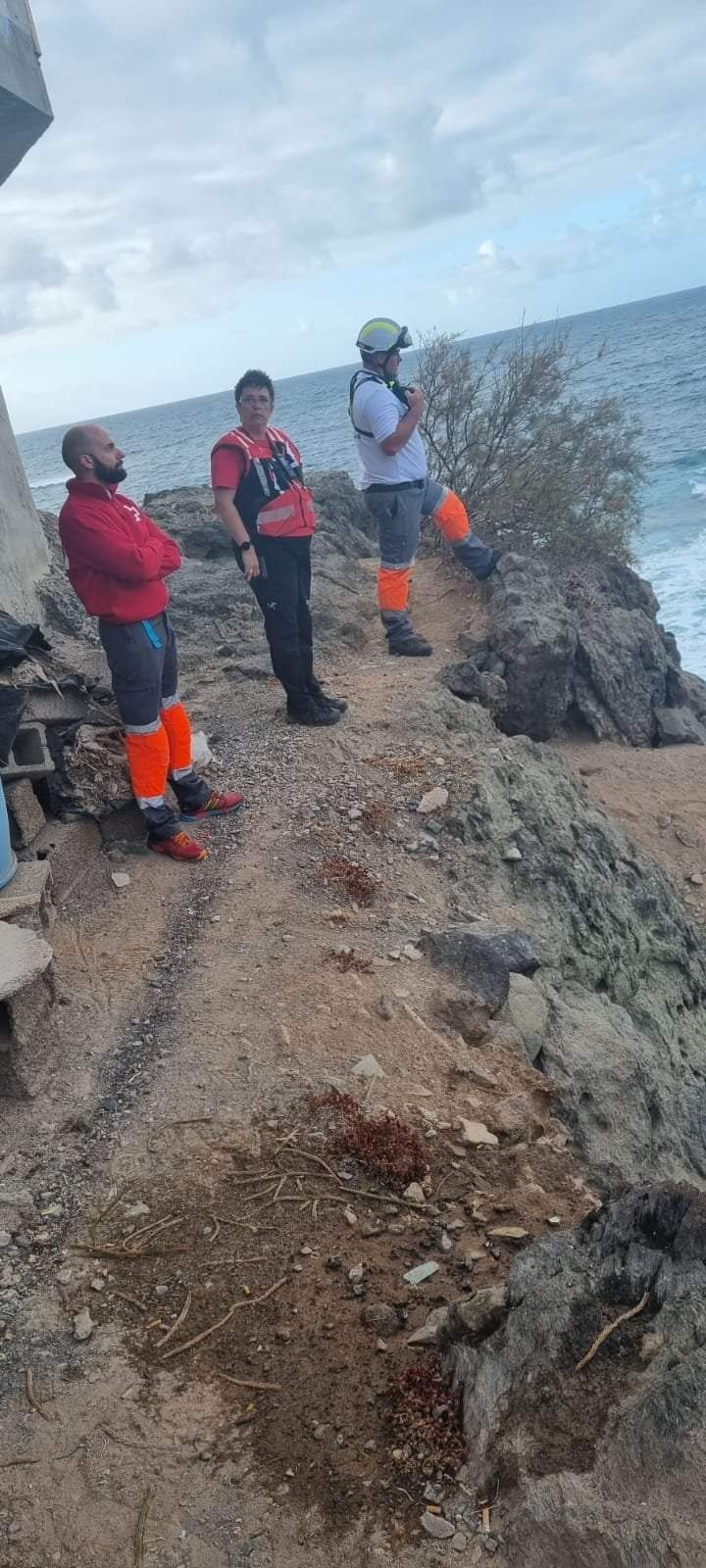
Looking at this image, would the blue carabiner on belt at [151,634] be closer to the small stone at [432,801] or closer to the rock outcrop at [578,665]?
the small stone at [432,801]

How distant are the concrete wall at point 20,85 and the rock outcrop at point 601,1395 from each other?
723 centimetres

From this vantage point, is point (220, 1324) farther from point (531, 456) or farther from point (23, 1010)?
point (531, 456)

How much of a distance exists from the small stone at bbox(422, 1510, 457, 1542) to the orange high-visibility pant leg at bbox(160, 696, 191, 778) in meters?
4.08

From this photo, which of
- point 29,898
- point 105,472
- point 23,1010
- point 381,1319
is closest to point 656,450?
point 105,472

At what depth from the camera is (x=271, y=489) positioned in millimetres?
6242

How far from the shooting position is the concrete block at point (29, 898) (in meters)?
4.18

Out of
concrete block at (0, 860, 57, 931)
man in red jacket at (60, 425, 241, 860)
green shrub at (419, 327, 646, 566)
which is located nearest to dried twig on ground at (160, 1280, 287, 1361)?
concrete block at (0, 860, 57, 931)

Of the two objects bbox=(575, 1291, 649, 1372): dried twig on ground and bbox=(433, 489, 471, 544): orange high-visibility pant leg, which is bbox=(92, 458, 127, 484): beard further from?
bbox=(433, 489, 471, 544): orange high-visibility pant leg

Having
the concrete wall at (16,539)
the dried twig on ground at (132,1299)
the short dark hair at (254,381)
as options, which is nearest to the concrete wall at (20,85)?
the concrete wall at (16,539)

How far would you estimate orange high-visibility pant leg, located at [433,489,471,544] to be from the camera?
8978 millimetres

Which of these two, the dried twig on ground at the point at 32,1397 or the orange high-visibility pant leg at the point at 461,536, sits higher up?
the orange high-visibility pant leg at the point at 461,536

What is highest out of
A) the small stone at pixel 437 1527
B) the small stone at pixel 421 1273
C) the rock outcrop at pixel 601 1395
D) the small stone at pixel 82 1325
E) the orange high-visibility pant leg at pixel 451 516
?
the orange high-visibility pant leg at pixel 451 516

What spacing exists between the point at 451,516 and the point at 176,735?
447 centimetres

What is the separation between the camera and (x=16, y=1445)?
2.47 meters
